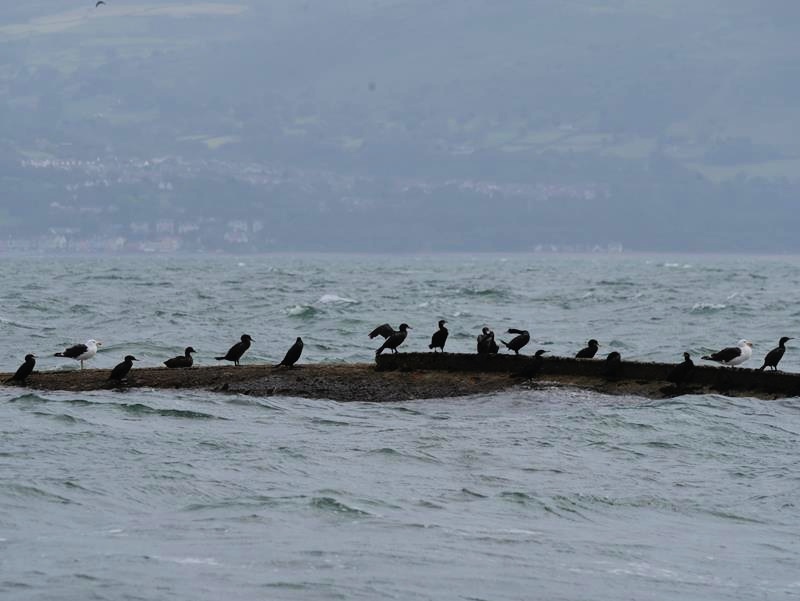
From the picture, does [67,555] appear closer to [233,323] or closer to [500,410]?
[500,410]

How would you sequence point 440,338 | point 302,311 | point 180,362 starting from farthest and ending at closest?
point 302,311 → point 440,338 → point 180,362

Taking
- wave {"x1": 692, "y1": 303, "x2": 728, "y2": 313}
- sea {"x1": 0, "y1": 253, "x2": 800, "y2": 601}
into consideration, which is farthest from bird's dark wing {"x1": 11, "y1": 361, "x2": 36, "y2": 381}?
wave {"x1": 692, "y1": 303, "x2": 728, "y2": 313}

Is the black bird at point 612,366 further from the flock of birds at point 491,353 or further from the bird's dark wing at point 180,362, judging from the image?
the bird's dark wing at point 180,362

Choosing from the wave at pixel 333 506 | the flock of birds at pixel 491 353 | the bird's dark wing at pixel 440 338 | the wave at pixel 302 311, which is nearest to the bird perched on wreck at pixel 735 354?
the flock of birds at pixel 491 353

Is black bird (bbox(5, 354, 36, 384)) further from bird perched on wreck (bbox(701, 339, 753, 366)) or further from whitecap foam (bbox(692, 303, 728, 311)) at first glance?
whitecap foam (bbox(692, 303, 728, 311))

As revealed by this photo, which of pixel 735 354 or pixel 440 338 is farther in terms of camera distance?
pixel 440 338

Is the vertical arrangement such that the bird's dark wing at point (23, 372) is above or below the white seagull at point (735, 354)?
below

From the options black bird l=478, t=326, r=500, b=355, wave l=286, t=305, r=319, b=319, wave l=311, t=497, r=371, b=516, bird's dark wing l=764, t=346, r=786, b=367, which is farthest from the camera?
wave l=286, t=305, r=319, b=319

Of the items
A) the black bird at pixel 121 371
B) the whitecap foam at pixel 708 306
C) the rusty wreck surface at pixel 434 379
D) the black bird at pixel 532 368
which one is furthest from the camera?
the whitecap foam at pixel 708 306

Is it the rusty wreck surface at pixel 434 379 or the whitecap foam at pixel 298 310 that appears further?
the whitecap foam at pixel 298 310

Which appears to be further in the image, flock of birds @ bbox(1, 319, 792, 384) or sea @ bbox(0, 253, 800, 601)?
flock of birds @ bbox(1, 319, 792, 384)

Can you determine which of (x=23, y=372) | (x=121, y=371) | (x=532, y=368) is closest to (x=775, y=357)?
(x=532, y=368)

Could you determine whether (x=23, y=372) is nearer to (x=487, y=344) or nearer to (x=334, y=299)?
(x=487, y=344)

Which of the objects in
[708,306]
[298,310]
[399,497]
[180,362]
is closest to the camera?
[399,497]
